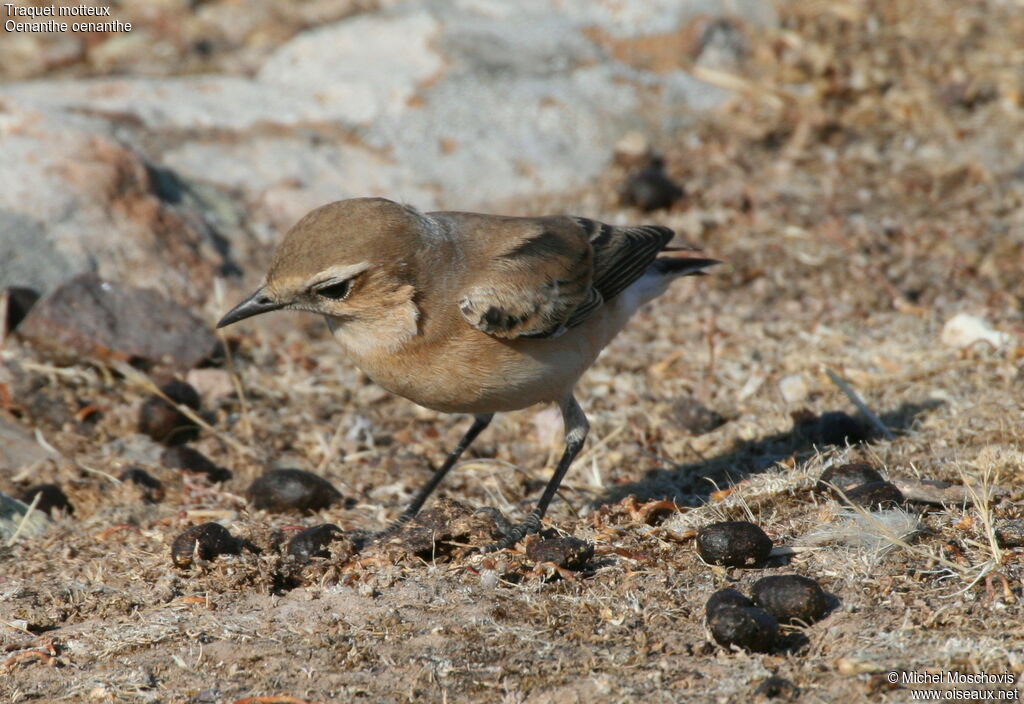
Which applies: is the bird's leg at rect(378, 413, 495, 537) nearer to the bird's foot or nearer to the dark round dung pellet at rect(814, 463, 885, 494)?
the bird's foot

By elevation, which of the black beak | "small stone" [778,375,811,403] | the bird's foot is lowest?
"small stone" [778,375,811,403]

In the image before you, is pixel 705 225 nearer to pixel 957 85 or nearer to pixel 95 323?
pixel 957 85

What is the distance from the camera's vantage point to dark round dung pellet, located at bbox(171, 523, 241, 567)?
5.25 meters

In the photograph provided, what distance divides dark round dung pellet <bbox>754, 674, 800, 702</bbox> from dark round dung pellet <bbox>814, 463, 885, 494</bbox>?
1748 millimetres

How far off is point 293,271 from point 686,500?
2501 mm

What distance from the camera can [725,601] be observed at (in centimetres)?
453

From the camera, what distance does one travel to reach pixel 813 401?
24.7 feet

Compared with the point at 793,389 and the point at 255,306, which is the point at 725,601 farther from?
the point at 793,389

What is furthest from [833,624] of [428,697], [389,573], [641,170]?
[641,170]

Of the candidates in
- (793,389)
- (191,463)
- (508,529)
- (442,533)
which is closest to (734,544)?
(508,529)

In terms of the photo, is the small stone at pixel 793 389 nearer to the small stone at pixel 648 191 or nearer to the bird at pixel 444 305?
the bird at pixel 444 305

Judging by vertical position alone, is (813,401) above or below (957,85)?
below

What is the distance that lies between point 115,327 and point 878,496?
16.8 feet

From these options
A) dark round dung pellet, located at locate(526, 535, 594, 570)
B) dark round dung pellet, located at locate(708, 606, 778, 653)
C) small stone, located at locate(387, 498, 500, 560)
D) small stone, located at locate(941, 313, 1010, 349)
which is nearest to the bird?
small stone, located at locate(387, 498, 500, 560)
